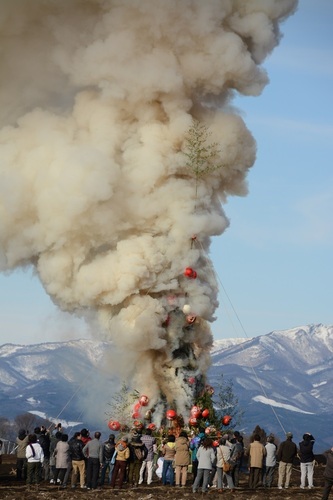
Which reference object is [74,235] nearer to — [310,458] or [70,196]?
[70,196]

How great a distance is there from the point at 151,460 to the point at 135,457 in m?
0.77

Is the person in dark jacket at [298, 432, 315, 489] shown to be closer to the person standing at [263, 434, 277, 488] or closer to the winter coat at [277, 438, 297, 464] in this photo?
the winter coat at [277, 438, 297, 464]

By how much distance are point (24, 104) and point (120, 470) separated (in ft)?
70.2

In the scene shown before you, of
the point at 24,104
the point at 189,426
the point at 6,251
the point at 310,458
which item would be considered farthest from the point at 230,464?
the point at 24,104

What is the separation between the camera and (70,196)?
178 ft

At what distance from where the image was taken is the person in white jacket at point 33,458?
43219mm

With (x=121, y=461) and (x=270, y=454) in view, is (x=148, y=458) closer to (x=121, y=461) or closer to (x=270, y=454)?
(x=121, y=461)

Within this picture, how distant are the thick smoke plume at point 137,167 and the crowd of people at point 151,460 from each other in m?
7.54

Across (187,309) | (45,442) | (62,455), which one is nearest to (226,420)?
(187,309)

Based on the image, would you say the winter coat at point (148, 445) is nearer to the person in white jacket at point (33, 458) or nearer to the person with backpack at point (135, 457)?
the person with backpack at point (135, 457)

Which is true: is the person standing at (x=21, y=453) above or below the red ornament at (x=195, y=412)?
below

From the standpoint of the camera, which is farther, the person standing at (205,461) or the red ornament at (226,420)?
the red ornament at (226,420)

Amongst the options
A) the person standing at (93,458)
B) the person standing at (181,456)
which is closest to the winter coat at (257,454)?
the person standing at (181,456)

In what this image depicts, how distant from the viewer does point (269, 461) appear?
153 feet
